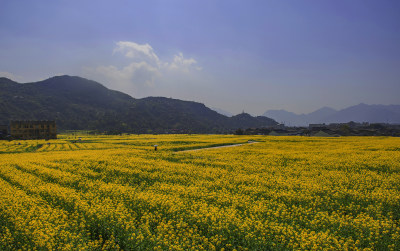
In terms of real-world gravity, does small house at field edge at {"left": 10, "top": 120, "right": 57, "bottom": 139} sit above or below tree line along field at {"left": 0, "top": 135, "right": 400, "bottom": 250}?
above

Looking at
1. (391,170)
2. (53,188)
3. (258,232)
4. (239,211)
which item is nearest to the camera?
(258,232)

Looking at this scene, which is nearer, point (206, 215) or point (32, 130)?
point (206, 215)

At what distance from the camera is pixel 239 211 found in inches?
429

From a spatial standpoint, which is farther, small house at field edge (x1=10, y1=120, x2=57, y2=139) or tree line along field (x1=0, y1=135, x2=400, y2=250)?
small house at field edge (x1=10, y1=120, x2=57, y2=139)

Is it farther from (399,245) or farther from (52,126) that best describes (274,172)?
(52,126)

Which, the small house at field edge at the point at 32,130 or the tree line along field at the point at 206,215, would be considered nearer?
the tree line along field at the point at 206,215

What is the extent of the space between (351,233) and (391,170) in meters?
16.0

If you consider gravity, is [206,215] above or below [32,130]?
below

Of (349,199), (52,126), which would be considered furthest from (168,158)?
(52,126)

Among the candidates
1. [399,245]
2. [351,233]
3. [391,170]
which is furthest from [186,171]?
[391,170]

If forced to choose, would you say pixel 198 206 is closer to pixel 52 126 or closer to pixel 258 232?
pixel 258 232

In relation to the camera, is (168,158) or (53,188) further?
(168,158)

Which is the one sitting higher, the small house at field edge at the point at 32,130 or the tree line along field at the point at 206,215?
the small house at field edge at the point at 32,130

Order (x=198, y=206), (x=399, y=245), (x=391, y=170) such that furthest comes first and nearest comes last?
(x=391, y=170)
(x=198, y=206)
(x=399, y=245)
